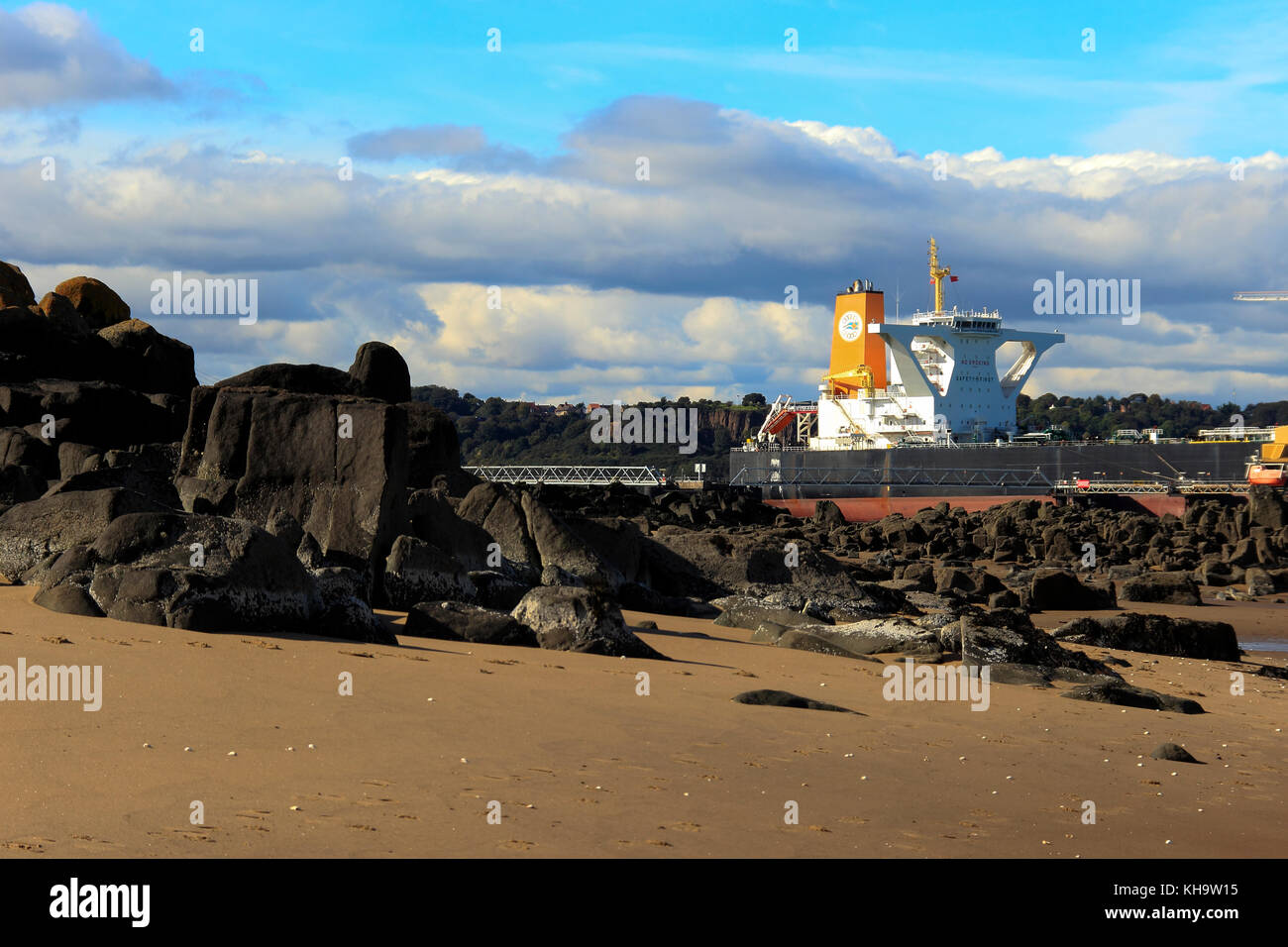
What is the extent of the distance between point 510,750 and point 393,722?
0.70 meters

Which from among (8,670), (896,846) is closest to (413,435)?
(8,670)

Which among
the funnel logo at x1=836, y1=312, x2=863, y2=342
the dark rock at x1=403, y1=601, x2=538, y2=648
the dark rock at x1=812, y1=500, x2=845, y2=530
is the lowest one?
the dark rock at x1=812, y1=500, x2=845, y2=530

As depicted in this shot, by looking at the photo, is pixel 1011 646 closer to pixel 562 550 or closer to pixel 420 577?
pixel 420 577

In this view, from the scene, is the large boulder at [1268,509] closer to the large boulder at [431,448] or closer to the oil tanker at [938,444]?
the oil tanker at [938,444]

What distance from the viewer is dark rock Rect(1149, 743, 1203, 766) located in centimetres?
697

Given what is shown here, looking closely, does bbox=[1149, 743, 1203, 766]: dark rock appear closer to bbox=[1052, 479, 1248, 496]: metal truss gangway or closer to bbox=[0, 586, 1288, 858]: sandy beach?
bbox=[0, 586, 1288, 858]: sandy beach

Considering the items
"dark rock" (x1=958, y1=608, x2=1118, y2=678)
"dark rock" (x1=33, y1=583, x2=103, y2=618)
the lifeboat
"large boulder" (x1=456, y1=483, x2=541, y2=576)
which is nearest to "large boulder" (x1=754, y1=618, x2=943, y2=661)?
"dark rock" (x1=958, y1=608, x2=1118, y2=678)

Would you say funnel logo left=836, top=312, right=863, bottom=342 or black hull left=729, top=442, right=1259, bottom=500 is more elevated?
funnel logo left=836, top=312, right=863, bottom=342

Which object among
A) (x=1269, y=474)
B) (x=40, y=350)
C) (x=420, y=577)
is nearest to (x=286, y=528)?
(x=420, y=577)

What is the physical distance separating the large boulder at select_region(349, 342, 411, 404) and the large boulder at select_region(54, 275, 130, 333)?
18201 mm

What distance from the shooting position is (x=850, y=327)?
59938 millimetres

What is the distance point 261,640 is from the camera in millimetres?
8219

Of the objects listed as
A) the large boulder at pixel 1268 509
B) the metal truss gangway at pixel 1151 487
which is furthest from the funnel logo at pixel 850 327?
the large boulder at pixel 1268 509
